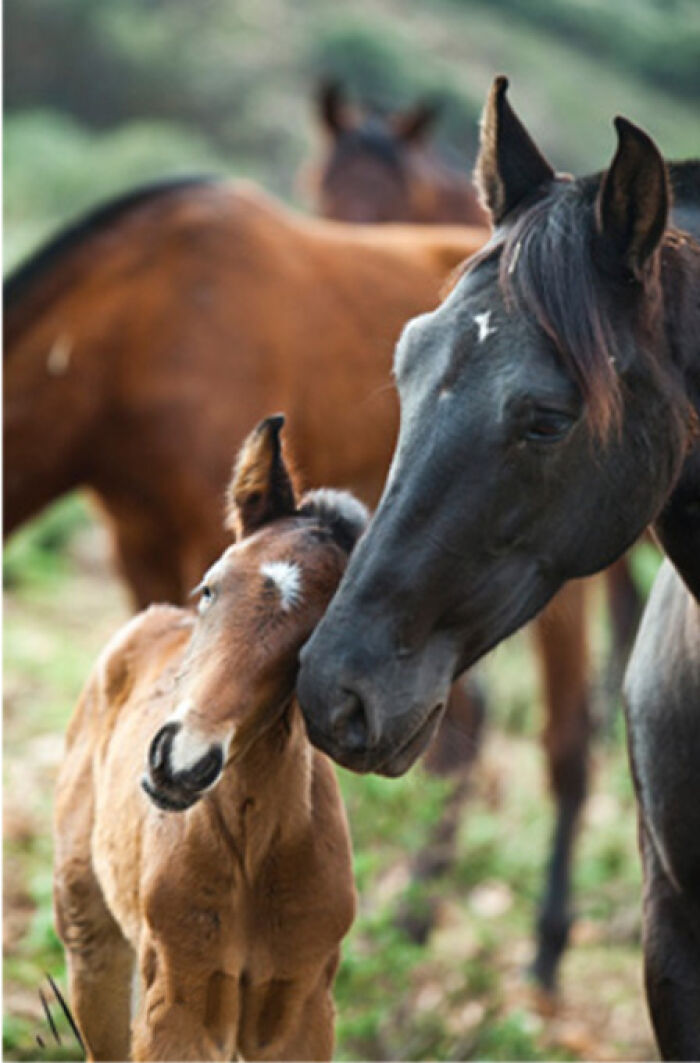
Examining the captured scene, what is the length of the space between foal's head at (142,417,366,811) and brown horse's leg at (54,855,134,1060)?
91 centimetres

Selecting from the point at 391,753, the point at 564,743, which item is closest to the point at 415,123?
the point at 564,743

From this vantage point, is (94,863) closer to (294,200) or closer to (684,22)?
(684,22)

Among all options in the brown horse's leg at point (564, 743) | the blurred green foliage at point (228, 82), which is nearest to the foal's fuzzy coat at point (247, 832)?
the brown horse's leg at point (564, 743)

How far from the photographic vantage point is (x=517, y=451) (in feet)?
8.11

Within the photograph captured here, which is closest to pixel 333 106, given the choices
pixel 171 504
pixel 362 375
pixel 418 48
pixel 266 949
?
pixel 418 48

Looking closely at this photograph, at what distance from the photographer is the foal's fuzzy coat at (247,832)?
270 centimetres

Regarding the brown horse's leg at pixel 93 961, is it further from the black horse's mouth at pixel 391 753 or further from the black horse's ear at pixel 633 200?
the black horse's ear at pixel 633 200

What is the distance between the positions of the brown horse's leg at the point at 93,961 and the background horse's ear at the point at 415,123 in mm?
7405

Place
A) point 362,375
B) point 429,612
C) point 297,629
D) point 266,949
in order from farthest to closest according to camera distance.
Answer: point 362,375 → point 266,949 → point 297,629 → point 429,612

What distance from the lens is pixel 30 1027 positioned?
4.18 metres

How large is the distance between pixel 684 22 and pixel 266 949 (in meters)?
3.52

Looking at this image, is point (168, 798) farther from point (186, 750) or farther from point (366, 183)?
point (366, 183)

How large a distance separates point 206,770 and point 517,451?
2.15 feet

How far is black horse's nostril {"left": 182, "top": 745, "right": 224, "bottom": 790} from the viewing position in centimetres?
250
